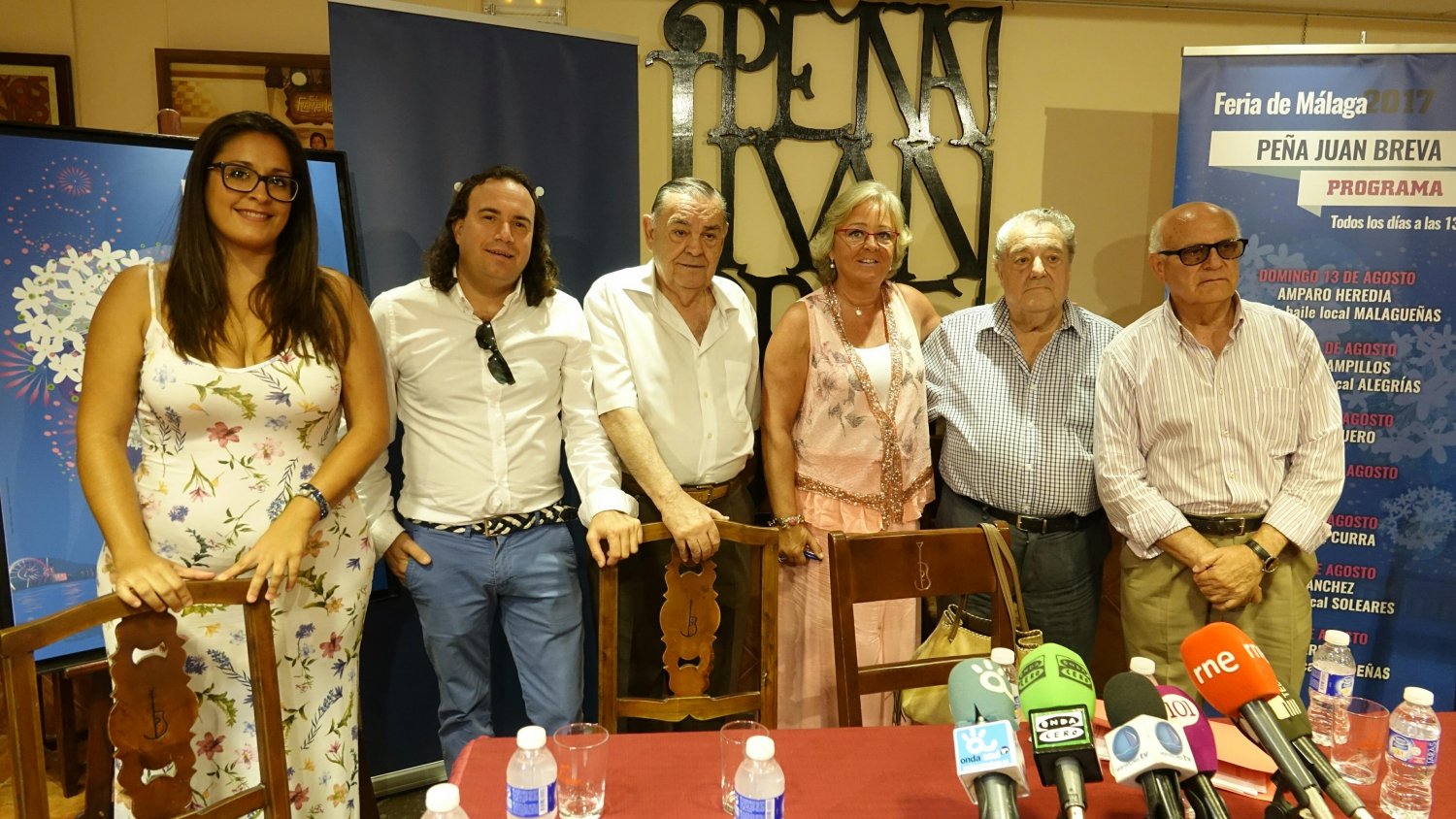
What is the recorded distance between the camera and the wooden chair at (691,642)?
70.0 inches

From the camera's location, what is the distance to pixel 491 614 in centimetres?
240

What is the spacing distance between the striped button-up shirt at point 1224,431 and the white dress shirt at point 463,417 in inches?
52.8

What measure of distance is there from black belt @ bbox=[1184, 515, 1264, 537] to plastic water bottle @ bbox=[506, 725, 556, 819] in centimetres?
190

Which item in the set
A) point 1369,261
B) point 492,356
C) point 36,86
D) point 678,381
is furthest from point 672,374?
point 36,86

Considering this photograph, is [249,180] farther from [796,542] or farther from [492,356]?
[796,542]

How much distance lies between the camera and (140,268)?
1805 mm

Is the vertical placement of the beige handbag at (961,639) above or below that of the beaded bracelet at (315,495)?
below

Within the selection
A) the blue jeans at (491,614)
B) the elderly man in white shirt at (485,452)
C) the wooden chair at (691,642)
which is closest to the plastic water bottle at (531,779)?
the wooden chair at (691,642)

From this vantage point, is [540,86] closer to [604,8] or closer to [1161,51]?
[604,8]

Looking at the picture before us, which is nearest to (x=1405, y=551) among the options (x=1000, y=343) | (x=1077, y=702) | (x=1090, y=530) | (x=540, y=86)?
(x=1090, y=530)

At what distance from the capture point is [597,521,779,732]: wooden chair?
178 cm

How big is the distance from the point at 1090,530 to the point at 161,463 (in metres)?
2.35

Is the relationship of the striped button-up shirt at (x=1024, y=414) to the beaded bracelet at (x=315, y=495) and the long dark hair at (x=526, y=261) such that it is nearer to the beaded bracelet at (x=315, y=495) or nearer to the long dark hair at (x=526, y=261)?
the long dark hair at (x=526, y=261)

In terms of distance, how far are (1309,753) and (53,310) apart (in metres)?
2.68
